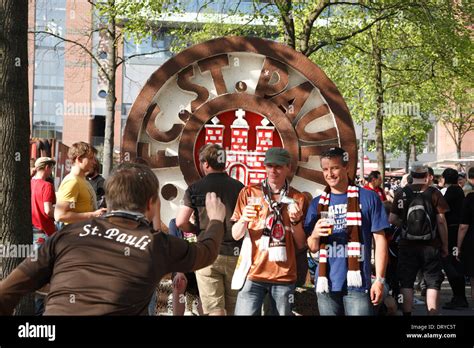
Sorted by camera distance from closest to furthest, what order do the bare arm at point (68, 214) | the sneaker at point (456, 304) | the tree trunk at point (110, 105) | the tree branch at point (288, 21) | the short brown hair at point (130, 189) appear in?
the short brown hair at point (130, 189)
the bare arm at point (68, 214)
the sneaker at point (456, 304)
the tree branch at point (288, 21)
the tree trunk at point (110, 105)

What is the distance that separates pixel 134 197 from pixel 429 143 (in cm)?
6449

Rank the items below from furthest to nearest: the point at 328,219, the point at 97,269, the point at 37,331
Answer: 1. the point at 328,219
2. the point at 37,331
3. the point at 97,269

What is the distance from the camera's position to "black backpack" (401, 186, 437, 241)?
28.1ft

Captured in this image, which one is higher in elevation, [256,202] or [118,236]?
[256,202]

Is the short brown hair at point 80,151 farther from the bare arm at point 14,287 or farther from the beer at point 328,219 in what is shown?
the bare arm at point 14,287

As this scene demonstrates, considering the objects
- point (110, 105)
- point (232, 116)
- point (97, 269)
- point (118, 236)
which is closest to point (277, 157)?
point (118, 236)

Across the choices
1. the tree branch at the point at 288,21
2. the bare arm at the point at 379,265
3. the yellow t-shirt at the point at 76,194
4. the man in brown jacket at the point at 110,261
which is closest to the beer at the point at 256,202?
the bare arm at the point at 379,265

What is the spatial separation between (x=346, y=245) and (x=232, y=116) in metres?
4.12

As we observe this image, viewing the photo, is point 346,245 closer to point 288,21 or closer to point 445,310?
point 445,310

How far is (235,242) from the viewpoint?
661cm

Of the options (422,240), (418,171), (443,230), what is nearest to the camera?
(422,240)

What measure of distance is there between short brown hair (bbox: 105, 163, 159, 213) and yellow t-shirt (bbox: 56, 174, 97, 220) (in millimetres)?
3548

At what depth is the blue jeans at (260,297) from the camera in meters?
5.89

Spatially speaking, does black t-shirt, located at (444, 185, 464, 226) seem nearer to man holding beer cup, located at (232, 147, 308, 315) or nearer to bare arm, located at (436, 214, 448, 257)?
bare arm, located at (436, 214, 448, 257)
